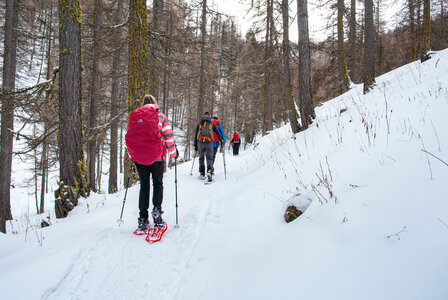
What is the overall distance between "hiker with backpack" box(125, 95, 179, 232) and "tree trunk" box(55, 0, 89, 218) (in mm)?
2298

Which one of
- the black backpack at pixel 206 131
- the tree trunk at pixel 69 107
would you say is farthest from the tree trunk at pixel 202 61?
the tree trunk at pixel 69 107

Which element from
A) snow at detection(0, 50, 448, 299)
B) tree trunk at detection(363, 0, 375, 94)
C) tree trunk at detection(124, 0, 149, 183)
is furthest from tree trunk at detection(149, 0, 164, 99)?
tree trunk at detection(363, 0, 375, 94)

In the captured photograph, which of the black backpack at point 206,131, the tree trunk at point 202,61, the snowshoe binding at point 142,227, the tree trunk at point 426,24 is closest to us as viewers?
the snowshoe binding at point 142,227

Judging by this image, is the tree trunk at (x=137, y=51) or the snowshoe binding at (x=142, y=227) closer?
the snowshoe binding at (x=142, y=227)

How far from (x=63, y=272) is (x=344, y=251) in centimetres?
292

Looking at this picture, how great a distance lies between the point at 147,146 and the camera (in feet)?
11.0

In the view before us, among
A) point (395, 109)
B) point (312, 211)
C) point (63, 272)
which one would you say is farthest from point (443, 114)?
point (63, 272)

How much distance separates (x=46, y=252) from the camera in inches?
109

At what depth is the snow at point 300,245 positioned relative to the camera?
160cm

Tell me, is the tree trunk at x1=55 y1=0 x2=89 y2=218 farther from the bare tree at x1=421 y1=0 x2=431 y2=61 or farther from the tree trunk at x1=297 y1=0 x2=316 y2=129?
the bare tree at x1=421 y1=0 x2=431 y2=61

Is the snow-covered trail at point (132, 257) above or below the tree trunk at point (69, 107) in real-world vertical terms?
below

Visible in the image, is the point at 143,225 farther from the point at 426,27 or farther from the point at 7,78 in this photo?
the point at 426,27

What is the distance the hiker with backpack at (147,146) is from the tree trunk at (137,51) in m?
2.82

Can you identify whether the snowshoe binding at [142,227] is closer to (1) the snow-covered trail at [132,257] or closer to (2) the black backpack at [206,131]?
(1) the snow-covered trail at [132,257]
